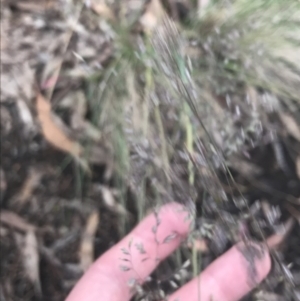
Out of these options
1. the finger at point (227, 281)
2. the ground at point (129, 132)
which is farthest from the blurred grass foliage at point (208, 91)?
Result: the finger at point (227, 281)

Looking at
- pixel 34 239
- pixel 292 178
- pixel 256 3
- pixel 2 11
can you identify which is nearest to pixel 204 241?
pixel 292 178

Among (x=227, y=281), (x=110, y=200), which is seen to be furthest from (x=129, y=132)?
(x=227, y=281)

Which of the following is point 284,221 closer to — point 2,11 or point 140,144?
point 140,144

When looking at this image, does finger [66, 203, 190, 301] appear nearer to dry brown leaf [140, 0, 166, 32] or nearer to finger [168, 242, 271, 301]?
finger [168, 242, 271, 301]

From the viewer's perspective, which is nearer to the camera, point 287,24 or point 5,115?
point 287,24

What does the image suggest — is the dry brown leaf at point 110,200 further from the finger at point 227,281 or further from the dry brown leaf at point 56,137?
the finger at point 227,281

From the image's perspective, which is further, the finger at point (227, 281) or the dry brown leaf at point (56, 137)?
the dry brown leaf at point (56, 137)
